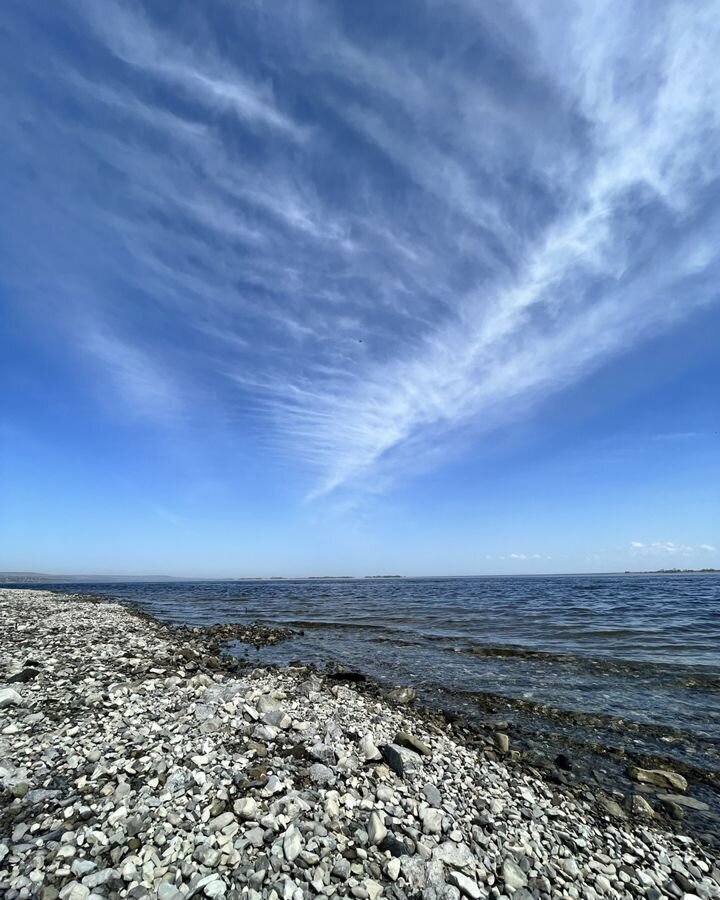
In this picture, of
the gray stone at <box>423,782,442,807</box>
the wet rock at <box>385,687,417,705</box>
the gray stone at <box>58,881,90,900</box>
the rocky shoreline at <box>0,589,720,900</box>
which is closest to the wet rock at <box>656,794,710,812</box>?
the rocky shoreline at <box>0,589,720,900</box>

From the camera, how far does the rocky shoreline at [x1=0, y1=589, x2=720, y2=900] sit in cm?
457

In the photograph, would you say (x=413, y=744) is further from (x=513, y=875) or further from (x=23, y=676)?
(x=23, y=676)

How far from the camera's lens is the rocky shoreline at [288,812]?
4.57 m

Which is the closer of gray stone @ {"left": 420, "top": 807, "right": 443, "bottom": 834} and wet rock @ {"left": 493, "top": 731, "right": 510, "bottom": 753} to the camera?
gray stone @ {"left": 420, "top": 807, "right": 443, "bottom": 834}

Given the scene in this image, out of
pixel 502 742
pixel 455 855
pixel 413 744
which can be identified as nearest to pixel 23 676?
pixel 413 744

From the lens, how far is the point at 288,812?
5574mm

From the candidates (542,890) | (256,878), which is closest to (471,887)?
(542,890)

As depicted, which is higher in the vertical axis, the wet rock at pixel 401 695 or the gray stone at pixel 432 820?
the gray stone at pixel 432 820

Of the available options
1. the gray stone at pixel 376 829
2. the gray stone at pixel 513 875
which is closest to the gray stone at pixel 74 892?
the gray stone at pixel 376 829

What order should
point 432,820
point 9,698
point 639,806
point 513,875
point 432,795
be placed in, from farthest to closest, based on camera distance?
1. point 9,698
2. point 639,806
3. point 432,795
4. point 432,820
5. point 513,875

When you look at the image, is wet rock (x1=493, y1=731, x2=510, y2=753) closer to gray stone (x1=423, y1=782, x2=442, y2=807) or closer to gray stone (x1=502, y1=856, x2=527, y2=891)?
gray stone (x1=423, y1=782, x2=442, y2=807)

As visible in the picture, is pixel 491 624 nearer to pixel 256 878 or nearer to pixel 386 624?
pixel 386 624

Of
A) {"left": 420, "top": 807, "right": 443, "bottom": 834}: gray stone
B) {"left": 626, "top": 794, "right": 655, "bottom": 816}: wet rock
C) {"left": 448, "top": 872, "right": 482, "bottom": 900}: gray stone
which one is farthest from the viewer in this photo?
{"left": 626, "top": 794, "right": 655, "bottom": 816}: wet rock

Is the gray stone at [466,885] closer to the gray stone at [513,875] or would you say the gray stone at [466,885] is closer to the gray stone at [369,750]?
the gray stone at [513,875]
